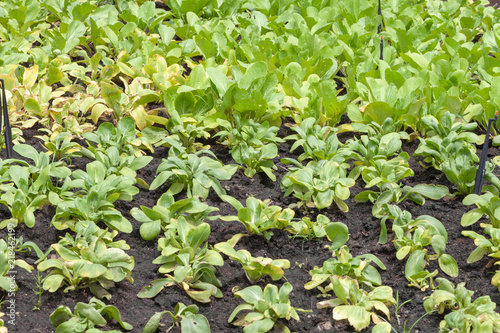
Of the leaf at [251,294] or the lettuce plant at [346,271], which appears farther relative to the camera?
the lettuce plant at [346,271]

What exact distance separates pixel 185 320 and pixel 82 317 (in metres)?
0.37

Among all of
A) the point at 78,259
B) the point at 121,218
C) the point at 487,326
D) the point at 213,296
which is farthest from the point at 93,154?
the point at 487,326

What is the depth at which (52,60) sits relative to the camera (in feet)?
12.5

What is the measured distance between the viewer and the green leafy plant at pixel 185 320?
207 cm

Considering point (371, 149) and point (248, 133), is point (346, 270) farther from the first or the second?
point (248, 133)

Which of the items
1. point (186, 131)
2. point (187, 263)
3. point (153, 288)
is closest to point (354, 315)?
point (187, 263)

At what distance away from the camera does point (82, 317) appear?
2.04 m

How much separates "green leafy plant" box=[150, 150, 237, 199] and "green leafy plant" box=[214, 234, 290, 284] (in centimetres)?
48

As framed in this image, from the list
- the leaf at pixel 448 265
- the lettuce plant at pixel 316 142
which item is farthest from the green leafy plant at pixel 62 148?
the leaf at pixel 448 265

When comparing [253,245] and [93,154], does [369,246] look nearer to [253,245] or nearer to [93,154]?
[253,245]

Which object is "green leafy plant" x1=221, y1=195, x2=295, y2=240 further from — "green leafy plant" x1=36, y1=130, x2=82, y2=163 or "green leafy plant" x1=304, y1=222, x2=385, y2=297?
"green leafy plant" x1=36, y1=130, x2=82, y2=163

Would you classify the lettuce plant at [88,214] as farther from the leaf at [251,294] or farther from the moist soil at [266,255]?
the leaf at [251,294]

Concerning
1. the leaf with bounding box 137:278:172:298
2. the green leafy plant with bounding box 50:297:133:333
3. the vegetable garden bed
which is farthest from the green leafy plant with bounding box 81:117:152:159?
the green leafy plant with bounding box 50:297:133:333

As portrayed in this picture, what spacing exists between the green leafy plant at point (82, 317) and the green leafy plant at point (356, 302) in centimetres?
82
